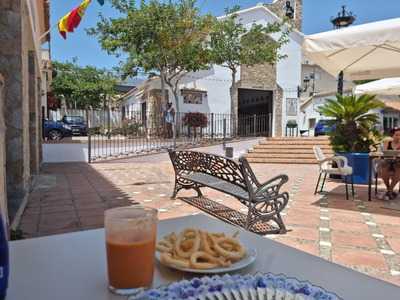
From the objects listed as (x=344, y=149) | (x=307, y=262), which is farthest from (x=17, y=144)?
(x=344, y=149)

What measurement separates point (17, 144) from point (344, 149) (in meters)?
5.63

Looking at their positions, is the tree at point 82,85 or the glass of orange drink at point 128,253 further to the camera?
the tree at point 82,85

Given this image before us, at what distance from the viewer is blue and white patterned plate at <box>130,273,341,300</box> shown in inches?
31.0

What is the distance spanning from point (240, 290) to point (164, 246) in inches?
13.0

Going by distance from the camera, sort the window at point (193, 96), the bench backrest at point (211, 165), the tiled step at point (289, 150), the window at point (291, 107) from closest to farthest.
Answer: the bench backrest at point (211, 165), the tiled step at point (289, 150), the window at point (193, 96), the window at point (291, 107)

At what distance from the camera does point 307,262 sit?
1.06 meters

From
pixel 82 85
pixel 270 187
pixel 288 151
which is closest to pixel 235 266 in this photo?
pixel 270 187

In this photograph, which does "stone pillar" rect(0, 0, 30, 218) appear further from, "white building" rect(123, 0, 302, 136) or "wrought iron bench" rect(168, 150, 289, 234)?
"white building" rect(123, 0, 302, 136)

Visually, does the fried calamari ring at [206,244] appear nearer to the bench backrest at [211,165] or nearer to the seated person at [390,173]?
the bench backrest at [211,165]

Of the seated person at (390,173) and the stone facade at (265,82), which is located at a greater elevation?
the stone facade at (265,82)

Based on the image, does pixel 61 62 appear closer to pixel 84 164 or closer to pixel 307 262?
pixel 84 164

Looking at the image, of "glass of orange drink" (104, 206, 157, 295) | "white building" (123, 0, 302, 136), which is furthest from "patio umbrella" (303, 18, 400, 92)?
"white building" (123, 0, 302, 136)

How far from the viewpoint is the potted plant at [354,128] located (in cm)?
664

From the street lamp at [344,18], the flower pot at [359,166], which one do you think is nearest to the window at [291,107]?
the street lamp at [344,18]
